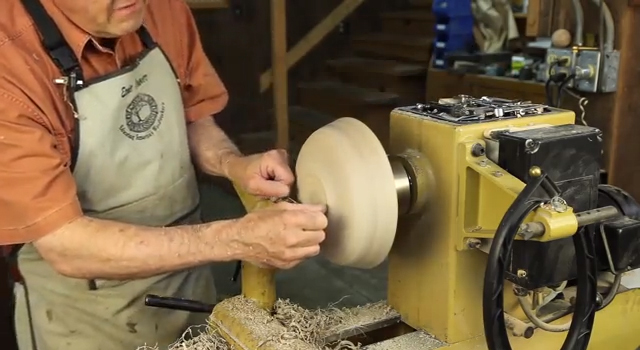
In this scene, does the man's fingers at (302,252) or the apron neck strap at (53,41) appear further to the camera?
the apron neck strap at (53,41)

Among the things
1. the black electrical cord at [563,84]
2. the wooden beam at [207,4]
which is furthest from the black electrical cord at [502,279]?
the wooden beam at [207,4]

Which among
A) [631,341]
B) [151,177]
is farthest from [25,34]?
[631,341]

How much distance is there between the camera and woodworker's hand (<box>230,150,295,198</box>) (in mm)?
1150

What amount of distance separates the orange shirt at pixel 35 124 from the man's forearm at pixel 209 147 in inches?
10.5

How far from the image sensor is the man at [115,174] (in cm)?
102

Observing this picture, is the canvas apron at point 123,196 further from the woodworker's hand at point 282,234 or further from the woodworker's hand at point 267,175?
the woodworker's hand at point 282,234

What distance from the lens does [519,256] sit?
2.98ft

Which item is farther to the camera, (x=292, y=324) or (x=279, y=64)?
(x=279, y=64)

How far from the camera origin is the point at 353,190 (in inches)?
36.5

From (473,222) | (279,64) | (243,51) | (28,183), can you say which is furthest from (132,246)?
(243,51)

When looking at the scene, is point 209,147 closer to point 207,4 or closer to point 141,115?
point 141,115

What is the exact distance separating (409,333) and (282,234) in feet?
0.95

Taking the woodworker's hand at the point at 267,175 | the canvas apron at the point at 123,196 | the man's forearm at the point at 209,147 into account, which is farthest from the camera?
the man's forearm at the point at 209,147

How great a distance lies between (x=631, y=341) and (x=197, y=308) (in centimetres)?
80
